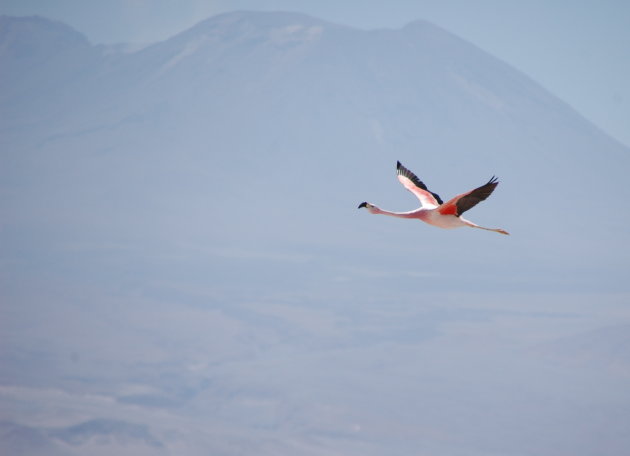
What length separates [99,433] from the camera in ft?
564

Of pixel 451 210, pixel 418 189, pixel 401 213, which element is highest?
pixel 418 189

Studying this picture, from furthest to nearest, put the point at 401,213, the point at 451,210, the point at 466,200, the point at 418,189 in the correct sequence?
the point at 418,189
the point at 401,213
the point at 451,210
the point at 466,200

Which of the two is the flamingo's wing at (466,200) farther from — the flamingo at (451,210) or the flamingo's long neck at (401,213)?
the flamingo's long neck at (401,213)

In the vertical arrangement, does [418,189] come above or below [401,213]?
above

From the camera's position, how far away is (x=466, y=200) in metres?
10.0

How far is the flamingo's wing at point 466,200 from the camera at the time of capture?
9.70 metres

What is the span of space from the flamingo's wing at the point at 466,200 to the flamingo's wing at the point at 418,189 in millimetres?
1041

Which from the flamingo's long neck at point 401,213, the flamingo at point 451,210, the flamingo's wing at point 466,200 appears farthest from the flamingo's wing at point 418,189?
the flamingo's wing at point 466,200

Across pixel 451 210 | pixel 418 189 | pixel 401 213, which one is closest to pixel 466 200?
pixel 451 210

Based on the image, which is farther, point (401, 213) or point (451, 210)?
point (401, 213)

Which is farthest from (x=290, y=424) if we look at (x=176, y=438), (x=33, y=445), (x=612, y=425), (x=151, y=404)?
(x=612, y=425)

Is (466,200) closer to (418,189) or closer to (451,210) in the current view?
(451,210)

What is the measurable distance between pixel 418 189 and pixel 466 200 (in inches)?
89.7

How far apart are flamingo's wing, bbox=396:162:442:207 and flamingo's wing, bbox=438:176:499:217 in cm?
104
